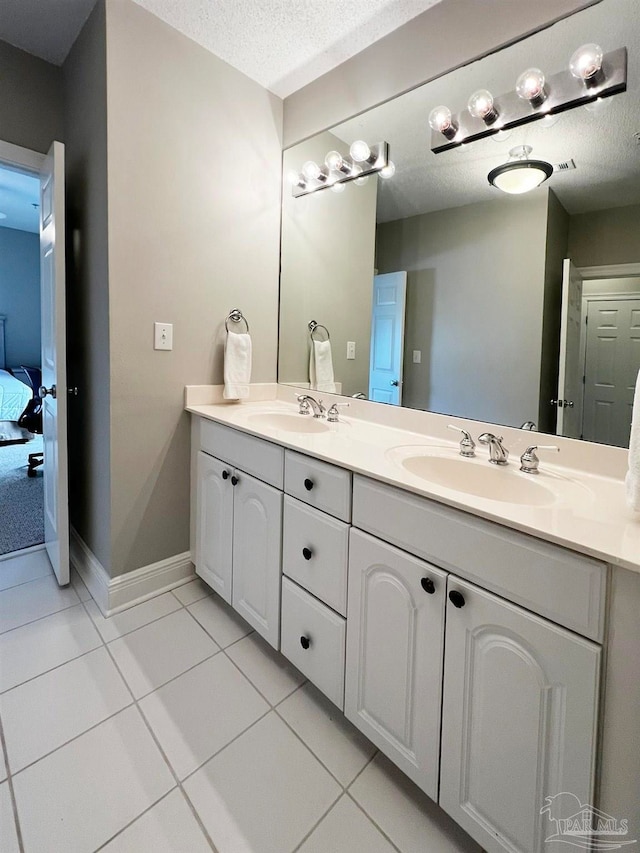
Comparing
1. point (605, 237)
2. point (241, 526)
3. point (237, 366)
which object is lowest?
point (241, 526)

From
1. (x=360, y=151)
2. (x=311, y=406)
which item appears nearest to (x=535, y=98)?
(x=360, y=151)

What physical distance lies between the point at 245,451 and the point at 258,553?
1.18 feet

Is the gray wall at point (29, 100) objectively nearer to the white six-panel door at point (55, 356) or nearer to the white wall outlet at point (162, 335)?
the white six-panel door at point (55, 356)

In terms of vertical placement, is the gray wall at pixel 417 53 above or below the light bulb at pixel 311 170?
above

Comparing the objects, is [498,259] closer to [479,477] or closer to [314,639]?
[479,477]

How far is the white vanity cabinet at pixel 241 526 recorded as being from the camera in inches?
55.5

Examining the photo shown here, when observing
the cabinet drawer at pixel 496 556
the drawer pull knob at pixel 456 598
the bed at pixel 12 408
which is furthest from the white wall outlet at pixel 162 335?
the bed at pixel 12 408

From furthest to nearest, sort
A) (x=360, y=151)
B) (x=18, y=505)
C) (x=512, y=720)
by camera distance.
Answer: (x=18, y=505) < (x=360, y=151) < (x=512, y=720)

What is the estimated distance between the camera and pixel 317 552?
123 cm

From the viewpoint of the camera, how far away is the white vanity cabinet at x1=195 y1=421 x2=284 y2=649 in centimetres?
141

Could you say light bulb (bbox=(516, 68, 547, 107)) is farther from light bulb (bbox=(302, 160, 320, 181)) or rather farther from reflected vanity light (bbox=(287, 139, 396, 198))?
light bulb (bbox=(302, 160, 320, 181))

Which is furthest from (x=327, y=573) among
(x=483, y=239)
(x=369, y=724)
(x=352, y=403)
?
Answer: (x=483, y=239)

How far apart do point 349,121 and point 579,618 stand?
6.43ft

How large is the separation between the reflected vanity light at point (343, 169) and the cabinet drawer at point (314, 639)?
162 cm
